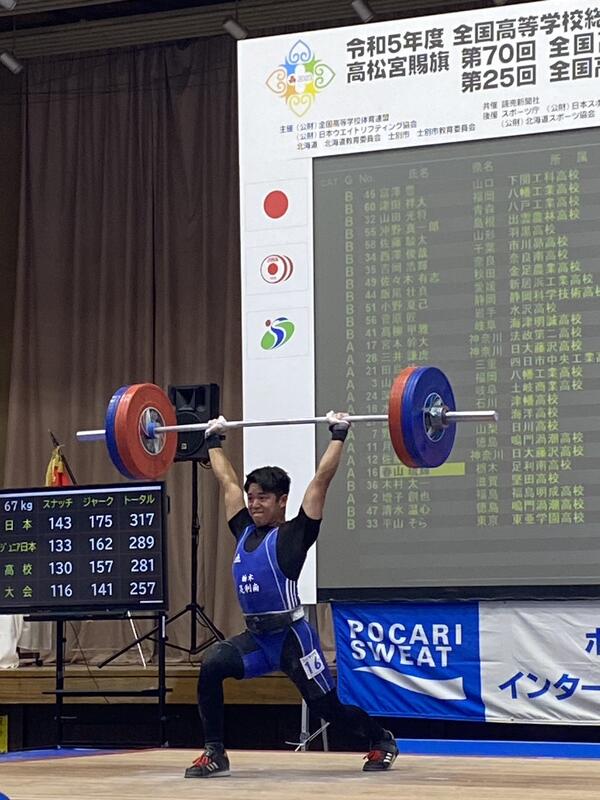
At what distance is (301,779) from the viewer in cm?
403

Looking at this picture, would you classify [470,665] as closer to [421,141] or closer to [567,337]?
[567,337]

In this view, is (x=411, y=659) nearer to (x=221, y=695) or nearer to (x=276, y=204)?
(x=221, y=695)

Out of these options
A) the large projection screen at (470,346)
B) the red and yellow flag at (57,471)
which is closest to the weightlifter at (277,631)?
the large projection screen at (470,346)

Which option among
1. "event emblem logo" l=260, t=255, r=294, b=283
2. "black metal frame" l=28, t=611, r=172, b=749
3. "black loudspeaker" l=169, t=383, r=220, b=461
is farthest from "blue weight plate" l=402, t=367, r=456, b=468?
"black metal frame" l=28, t=611, r=172, b=749

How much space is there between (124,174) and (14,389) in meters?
1.47

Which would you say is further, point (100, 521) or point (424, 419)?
point (100, 521)

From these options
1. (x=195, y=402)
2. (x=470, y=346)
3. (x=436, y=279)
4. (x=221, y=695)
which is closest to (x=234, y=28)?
(x=195, y=402)

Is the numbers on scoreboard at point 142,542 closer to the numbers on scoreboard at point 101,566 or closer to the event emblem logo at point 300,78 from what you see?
the numbers on scoreboard at point 101,566

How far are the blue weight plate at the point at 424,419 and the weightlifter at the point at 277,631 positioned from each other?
216 millimetres

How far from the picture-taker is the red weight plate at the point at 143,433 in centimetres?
462

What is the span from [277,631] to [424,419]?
820 millimetres

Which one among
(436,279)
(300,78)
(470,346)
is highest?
(300,78)

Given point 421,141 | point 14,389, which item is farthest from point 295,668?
point 14,389

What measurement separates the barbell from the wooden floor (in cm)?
98
